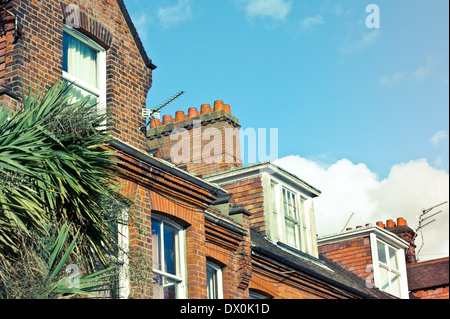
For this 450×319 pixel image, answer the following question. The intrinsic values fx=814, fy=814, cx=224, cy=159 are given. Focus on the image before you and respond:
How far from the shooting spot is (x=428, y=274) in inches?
1127

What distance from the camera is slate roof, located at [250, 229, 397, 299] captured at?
18.3m

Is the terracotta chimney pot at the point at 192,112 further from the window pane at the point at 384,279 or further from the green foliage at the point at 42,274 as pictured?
the green foliage at the point at 42,274

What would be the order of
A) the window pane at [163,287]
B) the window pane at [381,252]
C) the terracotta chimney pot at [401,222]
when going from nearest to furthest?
the window pane at [163,287], the window pane at [381,252], the terracotta chimney pot at [401,222]

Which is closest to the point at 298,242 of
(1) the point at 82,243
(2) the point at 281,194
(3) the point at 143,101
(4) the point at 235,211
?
(2) the point at 281,194

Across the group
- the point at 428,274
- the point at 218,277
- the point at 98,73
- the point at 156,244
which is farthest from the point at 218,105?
the point at 156,244

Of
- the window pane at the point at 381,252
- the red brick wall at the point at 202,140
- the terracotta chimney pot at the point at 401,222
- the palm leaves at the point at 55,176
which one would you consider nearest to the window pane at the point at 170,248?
the palm leaves at the point at 55,176

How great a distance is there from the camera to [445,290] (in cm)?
2825

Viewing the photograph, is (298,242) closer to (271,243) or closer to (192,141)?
(271,243)

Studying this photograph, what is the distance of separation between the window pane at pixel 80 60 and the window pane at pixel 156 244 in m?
2.79

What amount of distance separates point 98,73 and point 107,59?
16.0 inches

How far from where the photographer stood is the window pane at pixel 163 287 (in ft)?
44.9

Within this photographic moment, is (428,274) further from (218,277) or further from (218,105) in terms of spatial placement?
(218,277)

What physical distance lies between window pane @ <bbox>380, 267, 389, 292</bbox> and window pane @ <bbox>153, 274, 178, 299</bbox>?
1269 centimetres

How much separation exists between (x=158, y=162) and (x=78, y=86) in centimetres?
204
